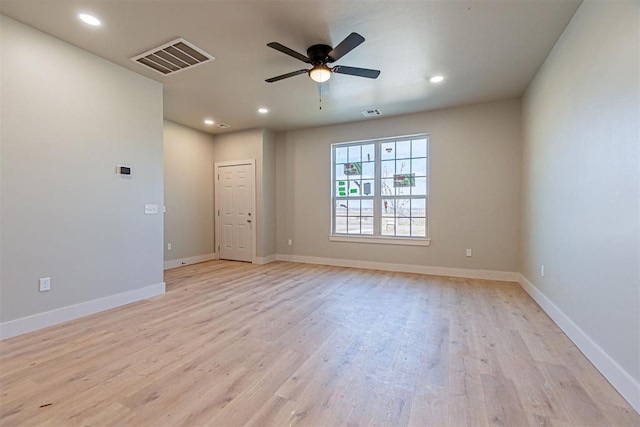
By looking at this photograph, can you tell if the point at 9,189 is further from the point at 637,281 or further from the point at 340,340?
the point at 637,281

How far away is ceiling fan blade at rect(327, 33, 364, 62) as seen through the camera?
2414mm

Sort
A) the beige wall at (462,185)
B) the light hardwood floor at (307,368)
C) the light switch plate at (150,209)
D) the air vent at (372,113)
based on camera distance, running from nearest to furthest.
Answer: the light hardwood floor at (307,368)
the light switch plate at (150,209)
the beige wall at (462,185)
the air vent at (372,113)

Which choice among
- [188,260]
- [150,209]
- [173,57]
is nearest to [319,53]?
[173,57]

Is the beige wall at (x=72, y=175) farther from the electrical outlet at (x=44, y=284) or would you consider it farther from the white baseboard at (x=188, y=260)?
the white baseboard at (x=188, y=260)

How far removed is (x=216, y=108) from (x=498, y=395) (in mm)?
4995

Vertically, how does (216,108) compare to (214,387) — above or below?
above

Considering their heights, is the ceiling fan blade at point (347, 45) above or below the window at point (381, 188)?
above

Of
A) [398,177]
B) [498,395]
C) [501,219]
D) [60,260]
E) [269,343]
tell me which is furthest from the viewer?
[398,177]

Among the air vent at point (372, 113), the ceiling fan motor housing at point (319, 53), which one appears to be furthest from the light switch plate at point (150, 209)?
the air vent at point (372, 113)

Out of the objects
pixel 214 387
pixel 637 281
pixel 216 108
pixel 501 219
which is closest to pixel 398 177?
pixel 501 219

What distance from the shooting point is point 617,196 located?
1844mm

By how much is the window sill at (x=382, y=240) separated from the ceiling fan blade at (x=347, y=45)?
133 inches

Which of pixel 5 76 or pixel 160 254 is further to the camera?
pixel 160 254

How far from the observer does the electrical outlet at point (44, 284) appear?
275cm
